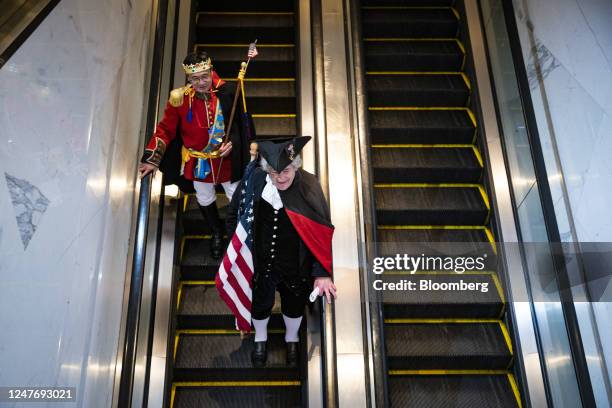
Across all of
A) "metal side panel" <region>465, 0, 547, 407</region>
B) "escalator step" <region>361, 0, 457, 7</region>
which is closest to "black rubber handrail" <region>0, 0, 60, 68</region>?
"metal side panel" <region>465, 0, 547, 407</region>

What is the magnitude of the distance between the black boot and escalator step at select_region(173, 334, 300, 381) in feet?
2.45

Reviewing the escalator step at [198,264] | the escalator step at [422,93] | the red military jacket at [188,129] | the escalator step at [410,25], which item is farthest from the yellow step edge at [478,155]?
the escalator step at [198,264]

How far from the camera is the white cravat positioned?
4094 millimetres

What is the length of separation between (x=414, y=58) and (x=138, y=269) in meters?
3.78

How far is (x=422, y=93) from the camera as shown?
20.2 ft

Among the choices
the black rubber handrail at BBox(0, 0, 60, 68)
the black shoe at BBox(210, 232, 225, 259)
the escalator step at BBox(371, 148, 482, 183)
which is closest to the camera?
the black rubber handrail at BBox(0, 0, 60, 68)

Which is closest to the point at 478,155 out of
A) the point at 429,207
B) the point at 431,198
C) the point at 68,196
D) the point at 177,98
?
the point at 431,198

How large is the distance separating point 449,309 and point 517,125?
5.27 feet

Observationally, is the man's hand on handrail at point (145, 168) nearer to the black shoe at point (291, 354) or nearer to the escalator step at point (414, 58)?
the black shoe at point (291, 354)

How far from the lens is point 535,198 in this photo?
455cm

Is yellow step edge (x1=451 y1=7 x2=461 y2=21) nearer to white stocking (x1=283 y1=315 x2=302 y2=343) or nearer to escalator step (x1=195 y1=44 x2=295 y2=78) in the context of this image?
escalator step (x1=195 y1=44 x2=295 y2=78)

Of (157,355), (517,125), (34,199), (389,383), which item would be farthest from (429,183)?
(34,199)

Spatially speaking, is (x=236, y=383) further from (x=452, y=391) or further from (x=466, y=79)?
(x=466, y=79)

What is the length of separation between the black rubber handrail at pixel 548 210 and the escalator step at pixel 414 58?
1.03 m
